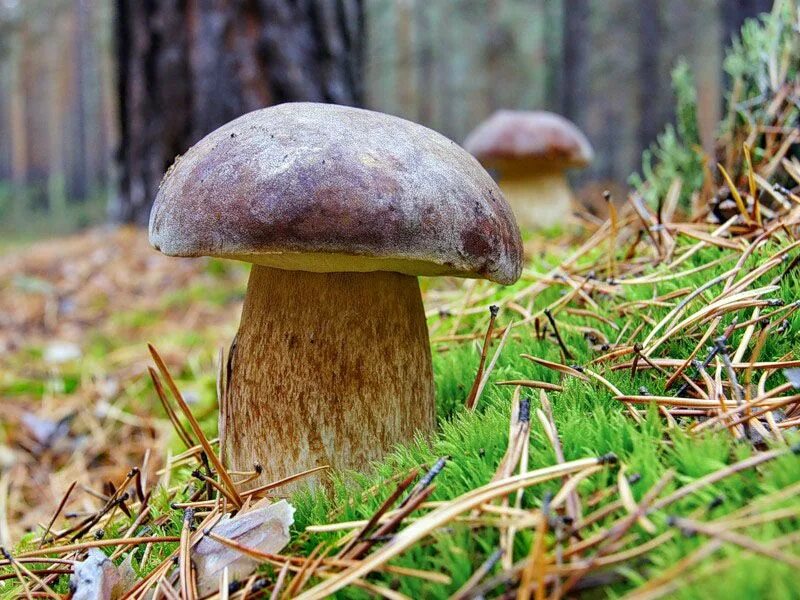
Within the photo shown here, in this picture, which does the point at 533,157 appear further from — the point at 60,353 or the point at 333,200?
the point at 333,200

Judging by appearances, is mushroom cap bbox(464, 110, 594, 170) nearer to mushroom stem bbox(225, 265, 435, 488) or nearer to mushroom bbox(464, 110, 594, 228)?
mushroom bbox(464, 110, 594, 228)

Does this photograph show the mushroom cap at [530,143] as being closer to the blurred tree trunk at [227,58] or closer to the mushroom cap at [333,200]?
the blurred tree trunk at [227,58]

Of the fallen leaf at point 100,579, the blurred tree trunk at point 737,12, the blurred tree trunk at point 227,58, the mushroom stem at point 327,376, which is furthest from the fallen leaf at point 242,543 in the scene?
the blurred tree trunk at point 737,12

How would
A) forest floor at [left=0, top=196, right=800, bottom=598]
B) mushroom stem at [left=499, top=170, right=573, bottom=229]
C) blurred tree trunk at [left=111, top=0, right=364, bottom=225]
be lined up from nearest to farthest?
forest floor at [left=0, top=196, right=800, bottom=598]
blurred tree trunk at [left=111, top=0, right=364, bottom=225]
mushroom stem at [left=499, top=170, right=573, bottom=229]

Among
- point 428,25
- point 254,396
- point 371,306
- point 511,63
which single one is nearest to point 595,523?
point 371,306

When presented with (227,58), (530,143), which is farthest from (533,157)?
(227,58)

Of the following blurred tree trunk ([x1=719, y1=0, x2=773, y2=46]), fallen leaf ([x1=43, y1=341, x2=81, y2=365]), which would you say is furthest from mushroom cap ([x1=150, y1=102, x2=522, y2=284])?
blurred tree trunk ([x1=719, y1=0, x2=773, y2=46])
